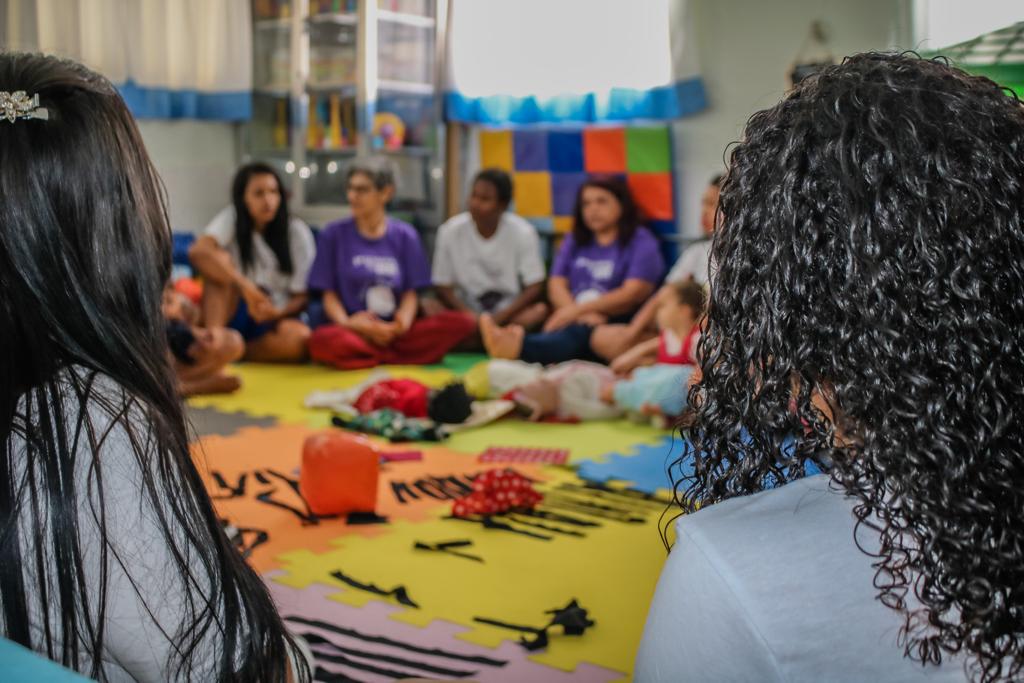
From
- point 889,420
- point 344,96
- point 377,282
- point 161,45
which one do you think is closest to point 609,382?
point 377,282

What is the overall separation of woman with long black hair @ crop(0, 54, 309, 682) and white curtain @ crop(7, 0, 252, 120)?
407cm

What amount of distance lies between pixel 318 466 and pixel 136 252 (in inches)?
58.0

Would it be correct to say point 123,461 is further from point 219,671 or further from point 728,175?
point 728,175

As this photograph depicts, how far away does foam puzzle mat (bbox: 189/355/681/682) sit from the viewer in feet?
5.71

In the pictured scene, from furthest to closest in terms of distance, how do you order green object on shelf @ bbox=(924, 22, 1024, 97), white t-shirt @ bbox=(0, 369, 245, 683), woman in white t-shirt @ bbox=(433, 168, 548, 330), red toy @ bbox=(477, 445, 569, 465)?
woman in white t-shirt @ bbox=(433, 168, 548, 330) → red toy @ bbox=(477, 445, 569, 465) → green object on shelf @ bbox=(924, 22, 1024, 97) → white t-shirt @ bbox=(0, 369, 245, 683)

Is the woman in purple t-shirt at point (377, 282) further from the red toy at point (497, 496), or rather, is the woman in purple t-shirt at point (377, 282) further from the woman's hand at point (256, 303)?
the red toy at point (497, 496)

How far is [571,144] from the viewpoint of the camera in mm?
4930

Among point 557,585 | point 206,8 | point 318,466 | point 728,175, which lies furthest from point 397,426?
point 206,8

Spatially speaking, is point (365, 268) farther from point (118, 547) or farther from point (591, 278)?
point (118, 547)

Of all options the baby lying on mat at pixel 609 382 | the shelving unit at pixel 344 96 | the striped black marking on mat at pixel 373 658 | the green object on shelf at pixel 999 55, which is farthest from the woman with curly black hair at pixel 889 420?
the shelving unit at pixel 344 96

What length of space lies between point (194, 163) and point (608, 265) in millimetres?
2406

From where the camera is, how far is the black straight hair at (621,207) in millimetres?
4516

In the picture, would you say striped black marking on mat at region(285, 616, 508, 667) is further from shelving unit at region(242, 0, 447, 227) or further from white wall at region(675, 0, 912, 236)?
shelving unit at region(242, 0, 447, 227)

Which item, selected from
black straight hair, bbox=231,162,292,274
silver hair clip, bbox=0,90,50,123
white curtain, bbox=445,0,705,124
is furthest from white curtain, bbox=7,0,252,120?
silver hair clip, bbox=0,90,50,123
